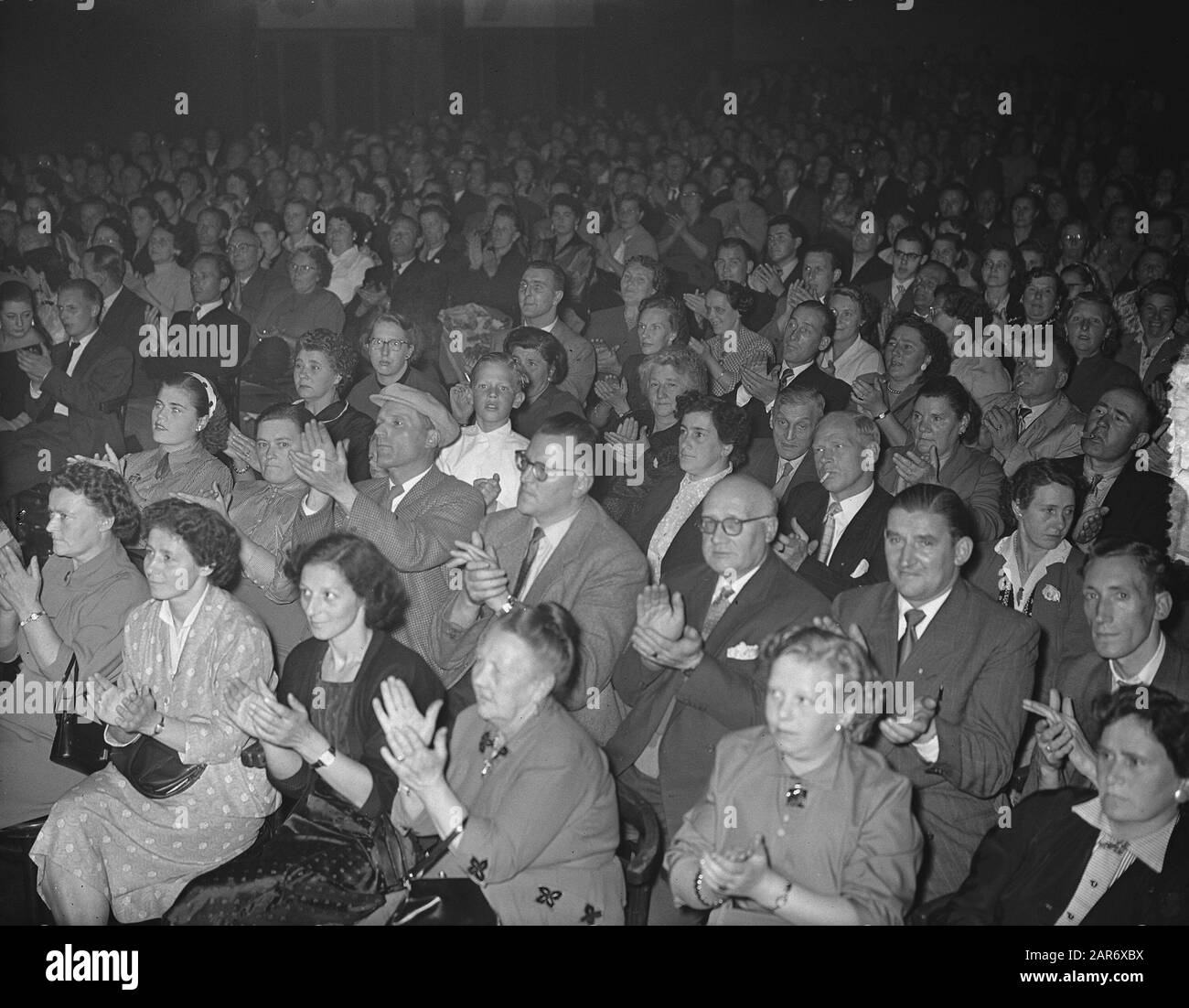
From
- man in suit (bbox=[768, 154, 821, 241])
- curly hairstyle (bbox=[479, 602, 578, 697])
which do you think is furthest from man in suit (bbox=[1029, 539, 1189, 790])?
man in suit (bbox=[768, 154, 821, 241])

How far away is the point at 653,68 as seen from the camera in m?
4.71

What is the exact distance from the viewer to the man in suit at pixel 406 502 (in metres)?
3.22

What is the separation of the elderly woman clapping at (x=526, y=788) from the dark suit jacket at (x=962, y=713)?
2.40 feet

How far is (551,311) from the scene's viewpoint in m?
4.75

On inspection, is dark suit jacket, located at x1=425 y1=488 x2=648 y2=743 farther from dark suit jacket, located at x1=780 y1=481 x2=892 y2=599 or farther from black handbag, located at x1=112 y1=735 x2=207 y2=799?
black handbag, located at x1=112 y1=735 x2=207 y2=799

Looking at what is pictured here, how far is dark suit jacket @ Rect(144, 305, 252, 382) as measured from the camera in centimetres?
432

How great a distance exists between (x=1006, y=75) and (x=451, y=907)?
11.4 feet

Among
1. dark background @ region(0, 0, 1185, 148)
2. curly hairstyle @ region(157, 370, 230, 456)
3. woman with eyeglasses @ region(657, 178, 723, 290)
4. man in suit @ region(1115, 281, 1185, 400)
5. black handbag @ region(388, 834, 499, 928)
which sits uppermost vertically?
dark background @ region(0, 0, 1185, 148)

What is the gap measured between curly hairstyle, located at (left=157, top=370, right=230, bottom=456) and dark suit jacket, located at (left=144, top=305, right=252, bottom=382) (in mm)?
498

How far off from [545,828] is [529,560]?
967 mm

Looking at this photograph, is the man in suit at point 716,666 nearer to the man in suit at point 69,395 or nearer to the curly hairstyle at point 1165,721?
the curly hairstyle at point 1165,721

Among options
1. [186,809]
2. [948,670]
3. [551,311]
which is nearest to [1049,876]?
[948,670]

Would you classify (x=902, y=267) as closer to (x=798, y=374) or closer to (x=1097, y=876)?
(x=798, y=374)
